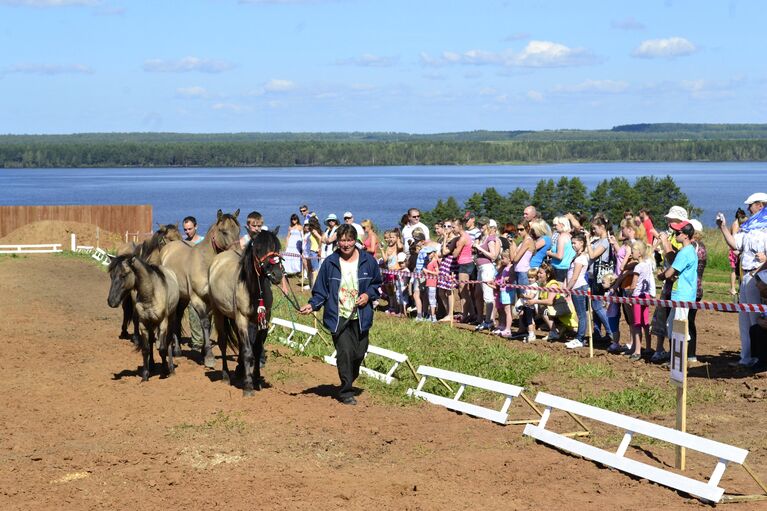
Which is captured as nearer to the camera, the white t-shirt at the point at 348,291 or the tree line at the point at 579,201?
the white t-shirt at the point at 348,291

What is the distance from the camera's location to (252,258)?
479 inches

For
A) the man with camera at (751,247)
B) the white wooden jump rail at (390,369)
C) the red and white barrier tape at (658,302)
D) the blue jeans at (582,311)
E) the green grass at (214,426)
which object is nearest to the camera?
the green grass at (214,426)

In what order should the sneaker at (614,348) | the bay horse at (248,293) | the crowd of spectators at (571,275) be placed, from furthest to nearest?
the sneaker at (614,348)
the crowd of spectators at (571,275)
the bay horse at (248,293)

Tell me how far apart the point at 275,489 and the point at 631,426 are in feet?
9.89

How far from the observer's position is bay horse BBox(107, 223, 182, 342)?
13086 millimetres

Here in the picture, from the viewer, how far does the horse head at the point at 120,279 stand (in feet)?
42.9

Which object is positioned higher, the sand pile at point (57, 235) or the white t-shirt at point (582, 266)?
the white t-shirt at point (582, 266)

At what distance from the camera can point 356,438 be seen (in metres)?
10.0

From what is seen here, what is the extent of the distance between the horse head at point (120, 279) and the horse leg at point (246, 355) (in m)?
1.63

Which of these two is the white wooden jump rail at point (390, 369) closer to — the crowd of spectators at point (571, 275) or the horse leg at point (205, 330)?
the crowd of spectators at point (571, 275)

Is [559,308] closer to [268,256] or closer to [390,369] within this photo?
[390,369]

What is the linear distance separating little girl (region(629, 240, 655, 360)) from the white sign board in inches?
232

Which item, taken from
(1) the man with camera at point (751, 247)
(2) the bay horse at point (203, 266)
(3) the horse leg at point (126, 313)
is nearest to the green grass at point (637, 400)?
(1) the man with camera at point (751, 247)

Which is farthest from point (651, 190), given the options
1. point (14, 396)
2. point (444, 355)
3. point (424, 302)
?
point (14, 396)
